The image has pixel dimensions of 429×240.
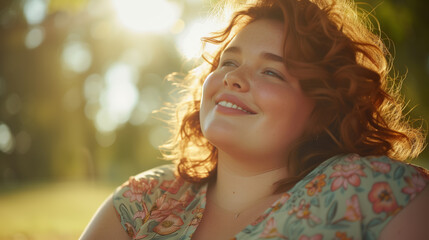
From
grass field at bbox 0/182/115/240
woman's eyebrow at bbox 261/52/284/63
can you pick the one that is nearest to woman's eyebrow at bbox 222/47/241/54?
woman's eyebrow at bbox 261/52/284/63

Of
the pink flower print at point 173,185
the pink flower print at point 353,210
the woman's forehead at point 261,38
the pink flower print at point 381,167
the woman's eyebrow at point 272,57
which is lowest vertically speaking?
the pink flower print at point 173,185

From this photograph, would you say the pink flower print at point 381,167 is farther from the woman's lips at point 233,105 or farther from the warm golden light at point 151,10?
the warm golden light at point 151,10

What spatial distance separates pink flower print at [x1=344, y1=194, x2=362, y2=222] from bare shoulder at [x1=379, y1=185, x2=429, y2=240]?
4.2 inches

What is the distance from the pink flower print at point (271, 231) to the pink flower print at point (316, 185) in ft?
0.62

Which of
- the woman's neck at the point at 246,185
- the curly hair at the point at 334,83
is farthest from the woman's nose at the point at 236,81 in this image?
the woman's neck at the point at 246,185

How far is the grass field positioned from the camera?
13.5 feet

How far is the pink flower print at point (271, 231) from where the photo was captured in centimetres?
158

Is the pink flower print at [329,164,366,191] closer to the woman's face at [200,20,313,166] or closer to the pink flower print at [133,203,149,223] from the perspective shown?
the woman's face at [200,20,313,166]

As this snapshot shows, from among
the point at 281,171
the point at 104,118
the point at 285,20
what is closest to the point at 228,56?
the point at 285,20

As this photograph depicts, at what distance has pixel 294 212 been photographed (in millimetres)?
1601

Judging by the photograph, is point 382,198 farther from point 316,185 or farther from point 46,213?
point 46,213

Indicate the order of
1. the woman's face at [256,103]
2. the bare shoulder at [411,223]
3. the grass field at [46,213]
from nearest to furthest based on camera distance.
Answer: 1. the bare shoulder at [411,223]
2. the woman's face at [256,103]
3. the grass field at [46,213]

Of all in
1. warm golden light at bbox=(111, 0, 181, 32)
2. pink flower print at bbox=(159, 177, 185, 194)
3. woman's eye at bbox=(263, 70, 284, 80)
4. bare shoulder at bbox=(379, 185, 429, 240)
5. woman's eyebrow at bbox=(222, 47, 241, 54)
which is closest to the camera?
bare shoulder at bbox=(379, 185, 429, 240)

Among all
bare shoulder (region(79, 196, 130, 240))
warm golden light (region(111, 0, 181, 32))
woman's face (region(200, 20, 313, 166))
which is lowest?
bare shoulder (region(79, 196, 130, 240))
